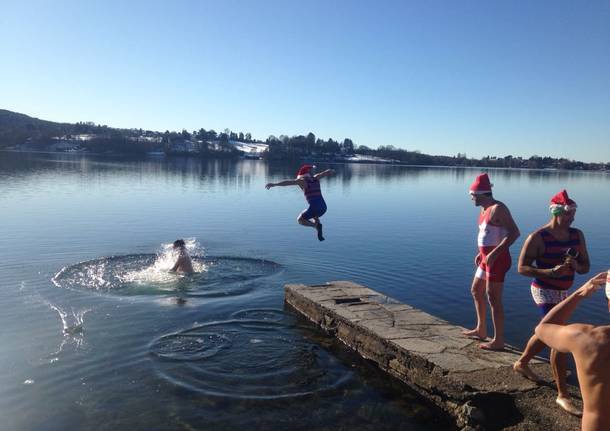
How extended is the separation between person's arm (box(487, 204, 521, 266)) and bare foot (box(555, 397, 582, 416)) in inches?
83.9

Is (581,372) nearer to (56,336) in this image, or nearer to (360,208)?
(56,336)

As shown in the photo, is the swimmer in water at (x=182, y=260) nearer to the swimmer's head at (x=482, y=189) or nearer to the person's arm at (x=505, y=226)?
the swimmer's head at (x=482, y=189)

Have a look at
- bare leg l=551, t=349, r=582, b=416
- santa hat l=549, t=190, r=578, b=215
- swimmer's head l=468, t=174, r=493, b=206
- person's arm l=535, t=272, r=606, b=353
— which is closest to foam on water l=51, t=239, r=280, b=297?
swimmer's head l=468, t=174, r=493, b=206

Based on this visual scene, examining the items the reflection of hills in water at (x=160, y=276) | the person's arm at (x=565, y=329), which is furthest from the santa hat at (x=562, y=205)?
the reflection of hills in water at (x=160, y=276)

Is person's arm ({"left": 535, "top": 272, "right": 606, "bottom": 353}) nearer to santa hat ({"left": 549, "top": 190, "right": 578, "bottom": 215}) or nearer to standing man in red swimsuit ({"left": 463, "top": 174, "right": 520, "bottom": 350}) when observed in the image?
santa hat ({"left": 549, "top": 190, "right": 578, "bottom": 215})

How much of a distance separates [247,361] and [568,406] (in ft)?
17.0

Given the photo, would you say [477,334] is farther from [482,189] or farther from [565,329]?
[565,329]

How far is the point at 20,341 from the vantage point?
964 centimetres

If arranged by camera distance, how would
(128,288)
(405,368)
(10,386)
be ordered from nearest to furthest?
(10,386)
(405,368)
(128,288)

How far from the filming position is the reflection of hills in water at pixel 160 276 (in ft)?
44.9

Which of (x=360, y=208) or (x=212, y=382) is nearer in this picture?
(x=212, y=382)

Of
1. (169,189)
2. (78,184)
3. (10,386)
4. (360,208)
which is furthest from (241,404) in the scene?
(78,184)

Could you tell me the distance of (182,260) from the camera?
15.1 meters

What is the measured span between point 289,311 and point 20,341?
572 centimetres
